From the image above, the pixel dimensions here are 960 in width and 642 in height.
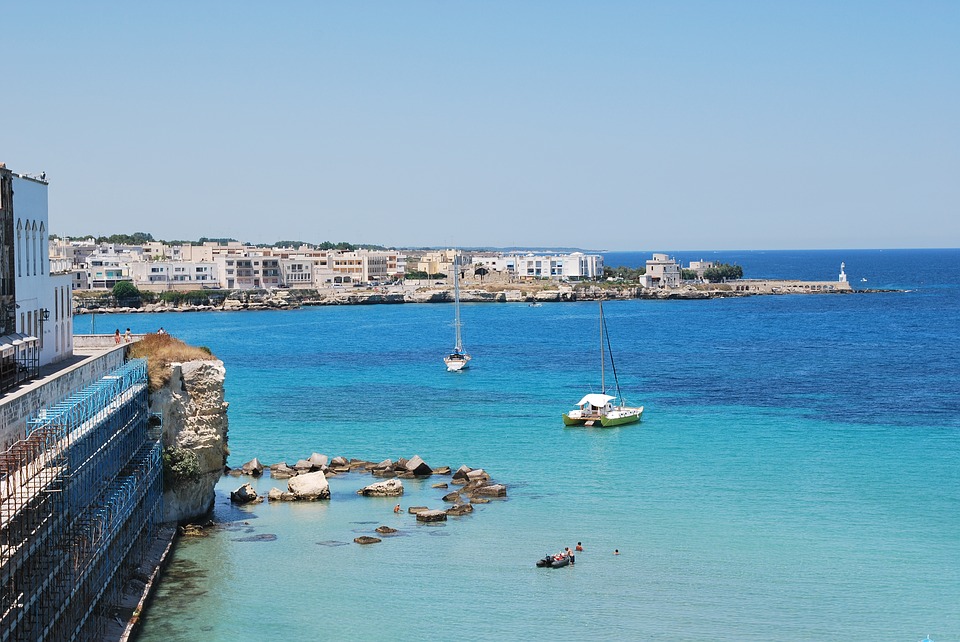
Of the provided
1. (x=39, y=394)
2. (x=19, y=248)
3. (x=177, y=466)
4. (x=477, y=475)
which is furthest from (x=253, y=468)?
(x=39, y=394)

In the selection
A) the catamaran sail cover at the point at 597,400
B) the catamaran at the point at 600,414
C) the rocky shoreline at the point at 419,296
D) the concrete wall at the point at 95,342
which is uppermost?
the concrete wall at the point at 95,342

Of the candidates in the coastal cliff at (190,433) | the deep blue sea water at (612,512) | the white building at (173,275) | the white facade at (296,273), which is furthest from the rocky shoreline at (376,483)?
the white facade at (296,273)

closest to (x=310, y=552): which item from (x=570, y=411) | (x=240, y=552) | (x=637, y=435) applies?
(x=240, y=552)

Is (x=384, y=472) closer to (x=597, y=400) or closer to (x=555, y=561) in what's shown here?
(x=555, y=561)

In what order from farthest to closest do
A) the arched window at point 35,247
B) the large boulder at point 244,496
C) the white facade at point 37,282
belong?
the large boulder at point 244,496, the arched window at point 35,247, the white facade at point 37,282

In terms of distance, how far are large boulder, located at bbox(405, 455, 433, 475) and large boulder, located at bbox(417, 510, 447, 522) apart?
6.78 m

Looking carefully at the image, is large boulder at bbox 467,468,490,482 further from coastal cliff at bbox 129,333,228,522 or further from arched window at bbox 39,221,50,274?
arched window at bbox 39,221,50,274

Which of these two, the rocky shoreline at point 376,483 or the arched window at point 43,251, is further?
the rocky shoreline at point 376,483

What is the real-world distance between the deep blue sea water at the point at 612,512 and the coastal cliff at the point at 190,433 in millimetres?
1944

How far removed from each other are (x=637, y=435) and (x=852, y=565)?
23.0 meters

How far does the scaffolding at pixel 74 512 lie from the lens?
19219mm

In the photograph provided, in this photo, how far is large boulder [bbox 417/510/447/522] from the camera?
3906 centimetres

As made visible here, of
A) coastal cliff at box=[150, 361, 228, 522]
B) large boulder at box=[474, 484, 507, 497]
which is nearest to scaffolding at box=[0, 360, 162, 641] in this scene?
coastal cliff at box=[150, 361, 228, 522]

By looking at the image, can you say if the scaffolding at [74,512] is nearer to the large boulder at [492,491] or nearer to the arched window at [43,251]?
the arched window at [43,251]
